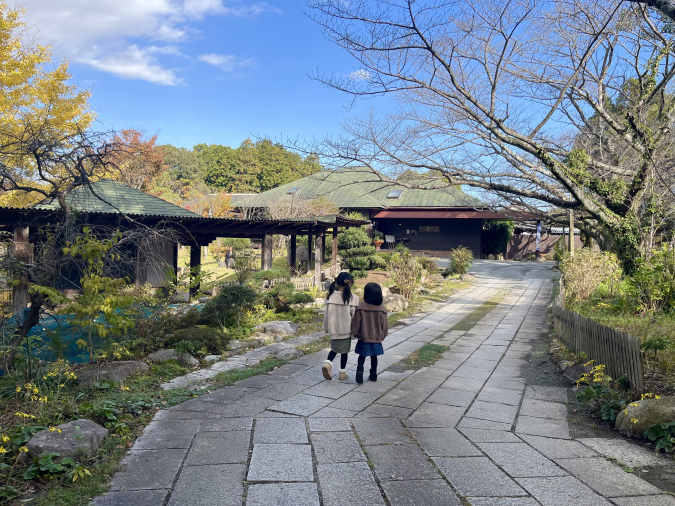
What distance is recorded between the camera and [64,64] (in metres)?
15.4

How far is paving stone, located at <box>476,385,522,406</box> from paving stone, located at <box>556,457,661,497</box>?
5.17 ft

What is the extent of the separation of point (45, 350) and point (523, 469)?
5.81 meters

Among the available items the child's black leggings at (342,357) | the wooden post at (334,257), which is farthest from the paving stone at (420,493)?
the wooden post at (334,257)

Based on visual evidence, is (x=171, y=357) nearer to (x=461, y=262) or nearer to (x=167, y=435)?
(x=167, y=435)

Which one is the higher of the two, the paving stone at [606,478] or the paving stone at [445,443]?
the paving stone at [606,478]

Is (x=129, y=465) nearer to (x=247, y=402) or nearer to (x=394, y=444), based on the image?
(x=247, y=402)

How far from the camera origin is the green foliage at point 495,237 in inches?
1180

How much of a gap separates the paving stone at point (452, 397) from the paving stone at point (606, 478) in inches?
60.3

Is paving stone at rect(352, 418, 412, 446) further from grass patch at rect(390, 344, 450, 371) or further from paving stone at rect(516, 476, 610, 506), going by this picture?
grass patch at rect(390, 344, 450, 371)

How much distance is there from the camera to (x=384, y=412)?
4.51 meters

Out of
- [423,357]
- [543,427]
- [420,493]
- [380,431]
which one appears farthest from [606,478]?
[423,357]

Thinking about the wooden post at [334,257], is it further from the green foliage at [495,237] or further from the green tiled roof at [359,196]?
the green foliage at [495,237]

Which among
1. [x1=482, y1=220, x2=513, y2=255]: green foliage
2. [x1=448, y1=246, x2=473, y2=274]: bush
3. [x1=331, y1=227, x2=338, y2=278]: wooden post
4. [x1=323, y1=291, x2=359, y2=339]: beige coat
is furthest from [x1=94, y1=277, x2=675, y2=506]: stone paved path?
[x1=482, y1=220, x2=513, y2=255]: green foliage

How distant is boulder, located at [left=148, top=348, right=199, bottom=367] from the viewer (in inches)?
246
